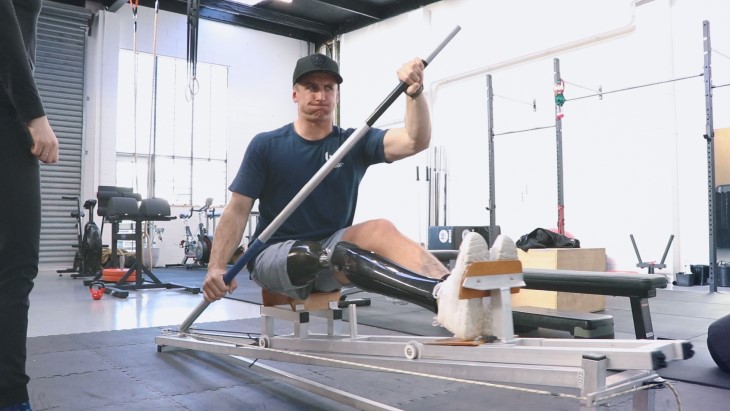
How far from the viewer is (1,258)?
1.31 m

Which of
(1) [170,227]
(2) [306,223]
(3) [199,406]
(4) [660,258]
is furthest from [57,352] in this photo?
(1) [170,227]

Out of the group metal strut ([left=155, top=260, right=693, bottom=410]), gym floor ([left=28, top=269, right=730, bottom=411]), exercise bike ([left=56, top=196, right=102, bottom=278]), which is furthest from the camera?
exercise bike ([left=56, top=196, right=102, bottom=278])

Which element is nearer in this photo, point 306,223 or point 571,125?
point 306,223

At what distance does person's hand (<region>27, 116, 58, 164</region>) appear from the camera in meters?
1.35

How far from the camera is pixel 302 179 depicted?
2.09 m

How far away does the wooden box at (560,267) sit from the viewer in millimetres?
3498

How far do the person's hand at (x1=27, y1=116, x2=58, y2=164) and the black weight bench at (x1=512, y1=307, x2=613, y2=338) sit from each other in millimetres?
2219

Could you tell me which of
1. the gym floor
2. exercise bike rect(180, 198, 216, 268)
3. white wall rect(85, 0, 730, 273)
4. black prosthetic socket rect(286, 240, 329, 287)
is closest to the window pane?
white wall rect(85, 0, 730, 273)

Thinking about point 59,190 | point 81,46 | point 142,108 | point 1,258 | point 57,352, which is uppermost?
point 81,46

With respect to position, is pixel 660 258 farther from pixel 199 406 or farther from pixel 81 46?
pixel 81 46

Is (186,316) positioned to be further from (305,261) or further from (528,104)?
(528,104)

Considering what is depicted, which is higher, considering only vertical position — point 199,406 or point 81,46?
point 81,46

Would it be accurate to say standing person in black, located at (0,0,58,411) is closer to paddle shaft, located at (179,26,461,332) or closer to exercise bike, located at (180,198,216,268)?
paddle shaft, located at (179,26,461,332)

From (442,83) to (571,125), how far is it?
2463 mm
